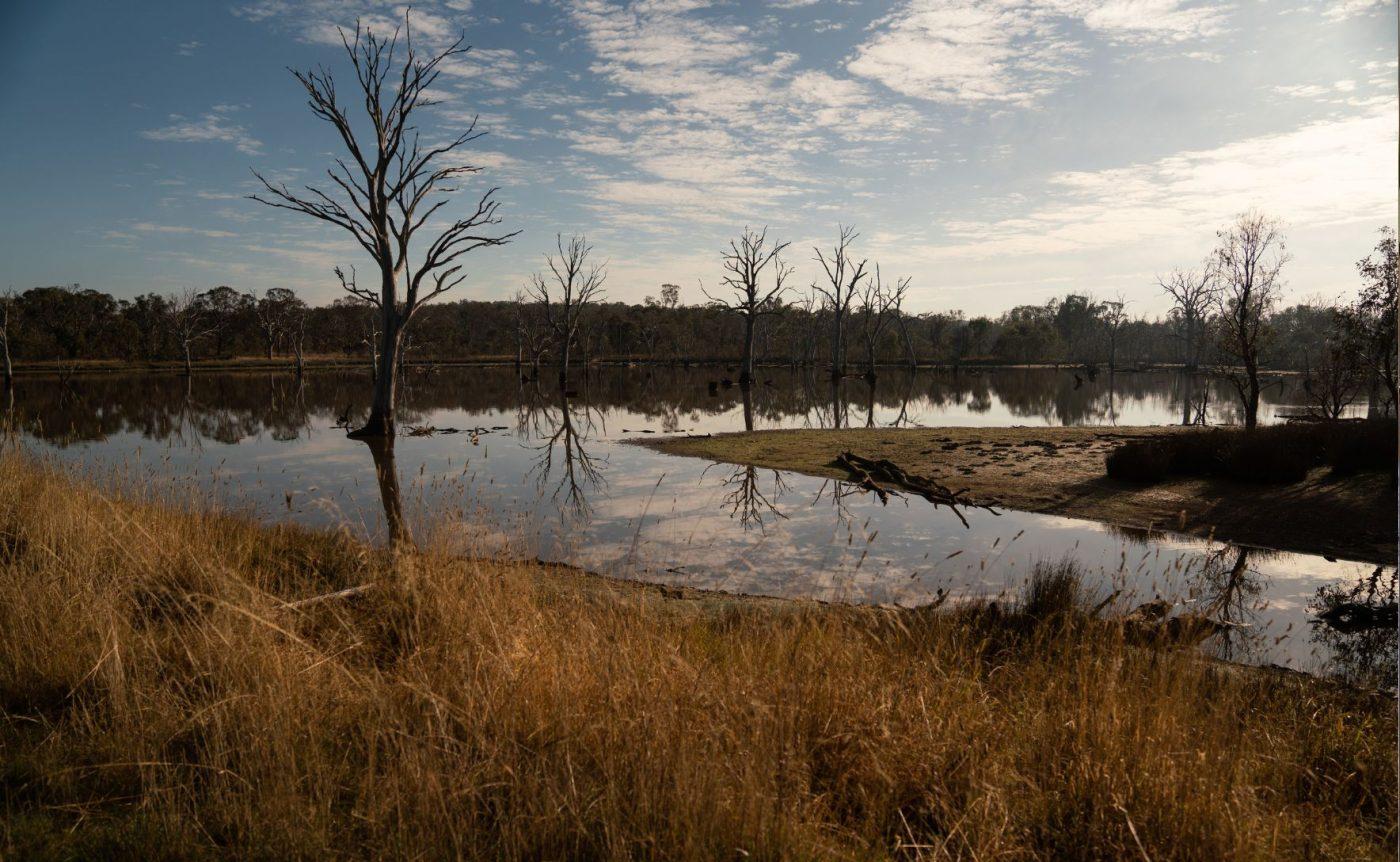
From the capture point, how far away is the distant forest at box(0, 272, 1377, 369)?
7531cm

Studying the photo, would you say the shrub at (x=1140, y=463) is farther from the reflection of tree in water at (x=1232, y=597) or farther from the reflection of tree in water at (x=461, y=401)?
the reflection of tree in water at (x=461, y=401)

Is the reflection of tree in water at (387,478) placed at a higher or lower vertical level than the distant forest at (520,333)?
lower

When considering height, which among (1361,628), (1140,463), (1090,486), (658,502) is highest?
(1140,463)

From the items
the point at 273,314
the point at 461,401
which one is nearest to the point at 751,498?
the point at 461,401

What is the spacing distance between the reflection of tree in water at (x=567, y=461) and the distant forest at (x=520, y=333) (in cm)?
3445

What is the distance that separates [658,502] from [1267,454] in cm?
1070

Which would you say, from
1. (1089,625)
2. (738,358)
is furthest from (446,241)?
(738,358)

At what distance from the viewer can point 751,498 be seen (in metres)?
13.6

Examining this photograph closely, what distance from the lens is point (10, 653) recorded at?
4.36 metres

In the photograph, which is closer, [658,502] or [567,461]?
[658,502]

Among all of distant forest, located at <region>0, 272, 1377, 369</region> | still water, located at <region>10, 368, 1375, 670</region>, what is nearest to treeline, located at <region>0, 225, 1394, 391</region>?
distant forest, located at <region>0, 272, 1377, 369</region>

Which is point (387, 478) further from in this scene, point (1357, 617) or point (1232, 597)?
point (1357, 617)

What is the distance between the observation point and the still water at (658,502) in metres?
8.13

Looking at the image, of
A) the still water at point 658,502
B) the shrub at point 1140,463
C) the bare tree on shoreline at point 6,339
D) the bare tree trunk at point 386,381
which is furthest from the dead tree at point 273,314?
the shrub at point 1140,463
